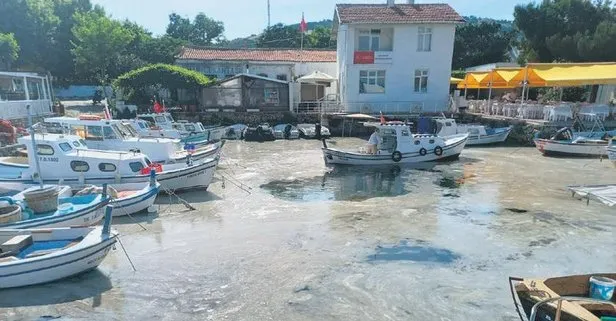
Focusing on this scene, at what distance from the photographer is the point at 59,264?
8.68 m

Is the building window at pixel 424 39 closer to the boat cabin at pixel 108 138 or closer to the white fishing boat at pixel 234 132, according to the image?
the white fishing boat at pixel 234 132

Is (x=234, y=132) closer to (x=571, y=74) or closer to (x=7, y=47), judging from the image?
(x=571, y=74)

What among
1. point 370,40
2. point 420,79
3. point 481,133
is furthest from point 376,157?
point 370,40

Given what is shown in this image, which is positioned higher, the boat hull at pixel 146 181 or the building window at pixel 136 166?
the building window at pixel 136 166

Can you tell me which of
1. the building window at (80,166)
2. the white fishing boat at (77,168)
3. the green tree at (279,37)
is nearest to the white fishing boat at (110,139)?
the white fishing boat at (77,168)

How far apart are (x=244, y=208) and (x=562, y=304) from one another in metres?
10.5

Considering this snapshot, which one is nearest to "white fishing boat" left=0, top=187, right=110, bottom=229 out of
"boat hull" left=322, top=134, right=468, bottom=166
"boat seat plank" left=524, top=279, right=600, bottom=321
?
"boat seat plank" left=524, top=279, right=600, bottom=321

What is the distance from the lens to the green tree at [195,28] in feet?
273

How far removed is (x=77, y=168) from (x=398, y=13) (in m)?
25.9

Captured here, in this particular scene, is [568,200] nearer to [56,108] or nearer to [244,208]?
[244,208]

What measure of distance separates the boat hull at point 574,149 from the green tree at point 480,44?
28.2 metres

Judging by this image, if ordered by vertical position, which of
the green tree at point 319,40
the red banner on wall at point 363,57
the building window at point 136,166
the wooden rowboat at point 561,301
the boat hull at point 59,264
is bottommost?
the boat hull at point 59,264

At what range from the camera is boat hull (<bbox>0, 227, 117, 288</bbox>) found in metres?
8.30

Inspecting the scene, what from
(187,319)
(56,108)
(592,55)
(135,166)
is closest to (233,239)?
(187,319)
